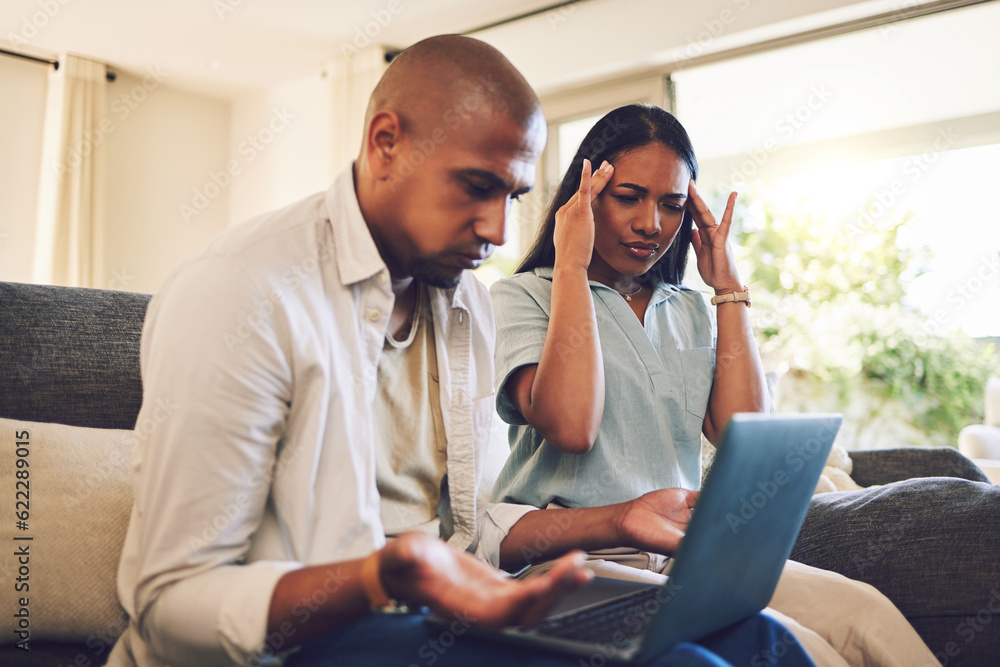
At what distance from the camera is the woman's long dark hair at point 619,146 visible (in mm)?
1416

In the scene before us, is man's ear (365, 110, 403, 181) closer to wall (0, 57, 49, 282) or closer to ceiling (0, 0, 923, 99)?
ceiling (0, 0, 923, 99)

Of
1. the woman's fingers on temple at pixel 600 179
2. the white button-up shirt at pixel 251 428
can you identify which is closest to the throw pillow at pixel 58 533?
the white button-up shirt at pixel 251 428

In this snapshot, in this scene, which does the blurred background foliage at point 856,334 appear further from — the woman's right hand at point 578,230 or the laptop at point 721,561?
the laptop at point 721,561

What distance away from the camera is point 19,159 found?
5.43m

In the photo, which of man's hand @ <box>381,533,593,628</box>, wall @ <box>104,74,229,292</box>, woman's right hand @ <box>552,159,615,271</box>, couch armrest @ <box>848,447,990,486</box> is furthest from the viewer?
wall @ <box>104,74,229,292</box>

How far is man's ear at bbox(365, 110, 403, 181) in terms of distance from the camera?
904mm

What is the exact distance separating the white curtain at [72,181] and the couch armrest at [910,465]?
4.93 m

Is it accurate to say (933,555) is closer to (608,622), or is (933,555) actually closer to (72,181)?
(608,622)

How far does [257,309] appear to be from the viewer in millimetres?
796

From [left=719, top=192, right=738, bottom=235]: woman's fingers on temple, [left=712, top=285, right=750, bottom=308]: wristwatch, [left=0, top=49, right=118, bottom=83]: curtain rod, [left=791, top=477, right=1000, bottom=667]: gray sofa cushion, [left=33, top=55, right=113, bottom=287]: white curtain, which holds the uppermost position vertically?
[left=0, top=49, right=118, bottom=83]: curtain rod

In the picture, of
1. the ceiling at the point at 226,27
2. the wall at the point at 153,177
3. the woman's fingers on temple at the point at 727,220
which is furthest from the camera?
the wall at the point at 153,177

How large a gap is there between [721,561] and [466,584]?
0.92 feet

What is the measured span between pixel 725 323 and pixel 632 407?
0.29 m

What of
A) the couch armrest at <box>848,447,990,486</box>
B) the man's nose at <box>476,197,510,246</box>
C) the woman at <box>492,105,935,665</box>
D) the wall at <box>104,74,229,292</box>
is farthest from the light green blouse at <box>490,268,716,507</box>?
the wall at <box>104,74,229,292</box>
